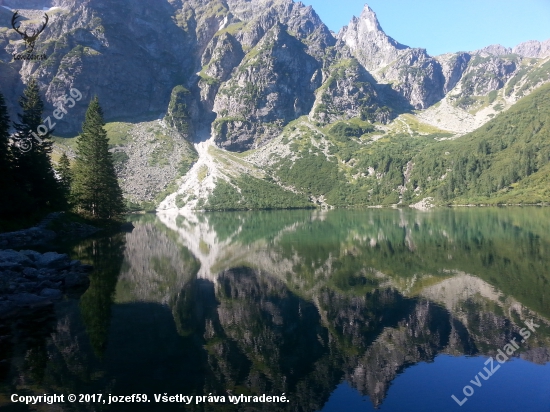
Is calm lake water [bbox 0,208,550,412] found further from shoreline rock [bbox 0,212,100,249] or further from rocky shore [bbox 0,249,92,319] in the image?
shoreline rock [bbox 0,212,100,249]

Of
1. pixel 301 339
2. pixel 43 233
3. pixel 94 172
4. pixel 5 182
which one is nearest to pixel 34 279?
pixel 301 339

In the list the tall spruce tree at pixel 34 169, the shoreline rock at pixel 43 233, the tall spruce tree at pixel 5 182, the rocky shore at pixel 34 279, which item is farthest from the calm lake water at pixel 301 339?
the tall spruce tree at pixel 34 169

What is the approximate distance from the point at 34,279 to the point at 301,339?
2148 centimetres

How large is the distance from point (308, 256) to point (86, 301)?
2755 centimetres

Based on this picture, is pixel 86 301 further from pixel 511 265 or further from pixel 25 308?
pixel 511 265

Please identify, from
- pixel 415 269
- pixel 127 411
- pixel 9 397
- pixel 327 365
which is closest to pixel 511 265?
pixel 415 269

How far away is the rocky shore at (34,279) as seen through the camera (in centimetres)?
2520

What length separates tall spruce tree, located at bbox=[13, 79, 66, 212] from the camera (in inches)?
2215

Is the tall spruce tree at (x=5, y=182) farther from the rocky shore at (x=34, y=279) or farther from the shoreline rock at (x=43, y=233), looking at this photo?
the rocky shore at (x=34, y=279)

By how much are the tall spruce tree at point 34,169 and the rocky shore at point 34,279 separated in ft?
85.0

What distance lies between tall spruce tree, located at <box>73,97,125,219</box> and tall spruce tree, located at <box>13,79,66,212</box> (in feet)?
24.4

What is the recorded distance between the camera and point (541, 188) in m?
177

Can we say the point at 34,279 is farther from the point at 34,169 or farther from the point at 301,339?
the point at 34,169

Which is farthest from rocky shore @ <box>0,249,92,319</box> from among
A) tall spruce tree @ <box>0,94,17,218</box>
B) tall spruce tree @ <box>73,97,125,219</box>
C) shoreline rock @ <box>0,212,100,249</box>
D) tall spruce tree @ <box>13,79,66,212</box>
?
tall spruce tree @ <box>73,97,125,219</box>
